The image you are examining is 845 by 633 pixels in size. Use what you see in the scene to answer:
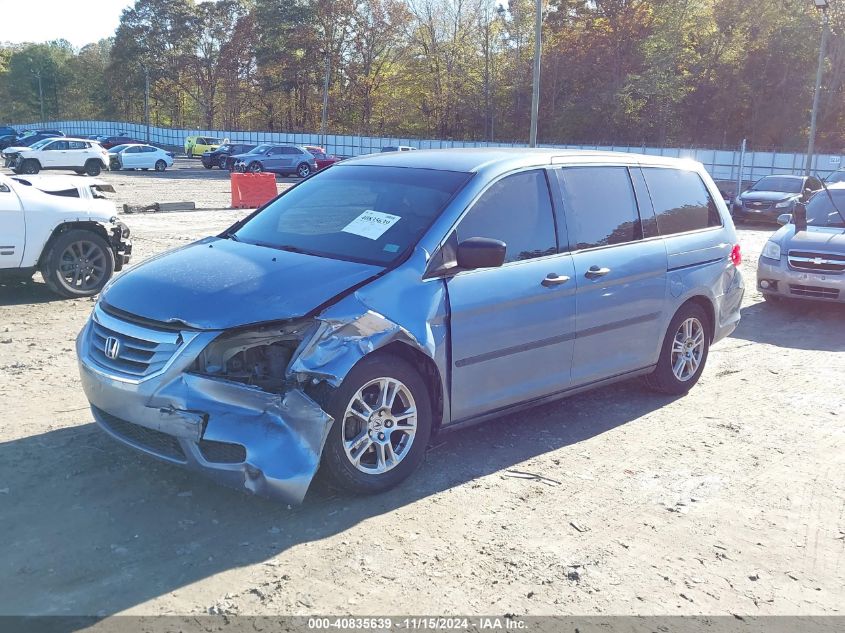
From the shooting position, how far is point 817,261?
32.1 ft

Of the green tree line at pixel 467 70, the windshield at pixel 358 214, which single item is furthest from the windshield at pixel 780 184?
the green tree line at pixel 467 70

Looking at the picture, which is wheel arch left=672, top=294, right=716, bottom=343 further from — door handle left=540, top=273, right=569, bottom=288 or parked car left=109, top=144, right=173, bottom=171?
parked car left=109, top=144, right=173, bottom=171

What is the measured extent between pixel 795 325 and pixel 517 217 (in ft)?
19.7

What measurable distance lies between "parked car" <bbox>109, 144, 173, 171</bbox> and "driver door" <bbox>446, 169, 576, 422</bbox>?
1514 inches

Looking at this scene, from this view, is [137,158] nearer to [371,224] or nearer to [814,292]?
[814,292]

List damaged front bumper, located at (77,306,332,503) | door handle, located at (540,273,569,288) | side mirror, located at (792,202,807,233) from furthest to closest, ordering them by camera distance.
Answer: side mirror, located at (792,202,807,233)
door handle, located at (540,273,569,288)
damaged front bumper, located at (77,306,332,503)

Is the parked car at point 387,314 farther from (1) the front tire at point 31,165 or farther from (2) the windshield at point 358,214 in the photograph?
(1) the front tire at point 31,165

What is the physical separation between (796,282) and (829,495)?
5945mm

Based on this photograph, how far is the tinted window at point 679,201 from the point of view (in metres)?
6.12

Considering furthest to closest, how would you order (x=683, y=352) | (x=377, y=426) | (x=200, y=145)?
(x=200, y=145), (x=683, y=352), (x=377, y=426)

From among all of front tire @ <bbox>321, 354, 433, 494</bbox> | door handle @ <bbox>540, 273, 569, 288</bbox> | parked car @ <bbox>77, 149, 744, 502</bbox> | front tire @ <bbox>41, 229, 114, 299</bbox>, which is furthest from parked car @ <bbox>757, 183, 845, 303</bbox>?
front tire @ <bbox>41, 229, 114, 299</bbox>

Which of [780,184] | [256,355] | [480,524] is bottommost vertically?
[480,524]

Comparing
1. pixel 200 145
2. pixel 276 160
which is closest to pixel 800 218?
pixel 276 160

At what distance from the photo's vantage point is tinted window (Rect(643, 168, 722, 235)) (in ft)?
20.1
